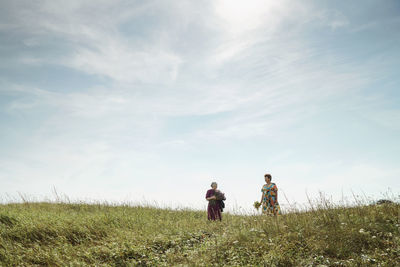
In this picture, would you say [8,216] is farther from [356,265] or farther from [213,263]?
[356,265]

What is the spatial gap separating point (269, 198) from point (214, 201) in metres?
2.60

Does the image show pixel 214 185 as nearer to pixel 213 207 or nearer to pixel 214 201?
pixel 214 201

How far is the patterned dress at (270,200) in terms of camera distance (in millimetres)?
12805

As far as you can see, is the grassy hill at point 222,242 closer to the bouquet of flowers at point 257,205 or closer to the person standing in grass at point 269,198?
the person standing in grass at point 269,198

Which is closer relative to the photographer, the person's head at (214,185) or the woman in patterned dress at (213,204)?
the woman in patterned dress at (213,204)

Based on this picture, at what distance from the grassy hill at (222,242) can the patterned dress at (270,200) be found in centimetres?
233

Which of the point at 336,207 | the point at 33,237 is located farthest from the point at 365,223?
the point at 33,237

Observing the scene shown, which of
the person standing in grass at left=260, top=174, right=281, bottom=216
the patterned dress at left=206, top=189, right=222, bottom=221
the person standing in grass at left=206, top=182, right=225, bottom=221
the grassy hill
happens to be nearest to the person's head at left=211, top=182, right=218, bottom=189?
the person standing in grass at left=206, top=182, right=225, bottom=221

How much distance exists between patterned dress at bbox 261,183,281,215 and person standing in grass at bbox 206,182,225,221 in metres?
1.99

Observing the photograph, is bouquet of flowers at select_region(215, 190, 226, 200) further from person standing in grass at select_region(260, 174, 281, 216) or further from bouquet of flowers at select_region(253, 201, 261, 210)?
person standing in grass at select_region(260, 174, 281, 216)

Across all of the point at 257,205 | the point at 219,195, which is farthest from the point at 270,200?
the point at 219,195

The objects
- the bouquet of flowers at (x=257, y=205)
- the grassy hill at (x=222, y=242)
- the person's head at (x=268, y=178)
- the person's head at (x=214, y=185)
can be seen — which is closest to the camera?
the grassy hill at (x=222, y=242)

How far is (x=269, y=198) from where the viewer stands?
1293cm

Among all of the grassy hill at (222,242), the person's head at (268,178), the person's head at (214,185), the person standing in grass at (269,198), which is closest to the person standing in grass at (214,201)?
the person's head at (214,185)
